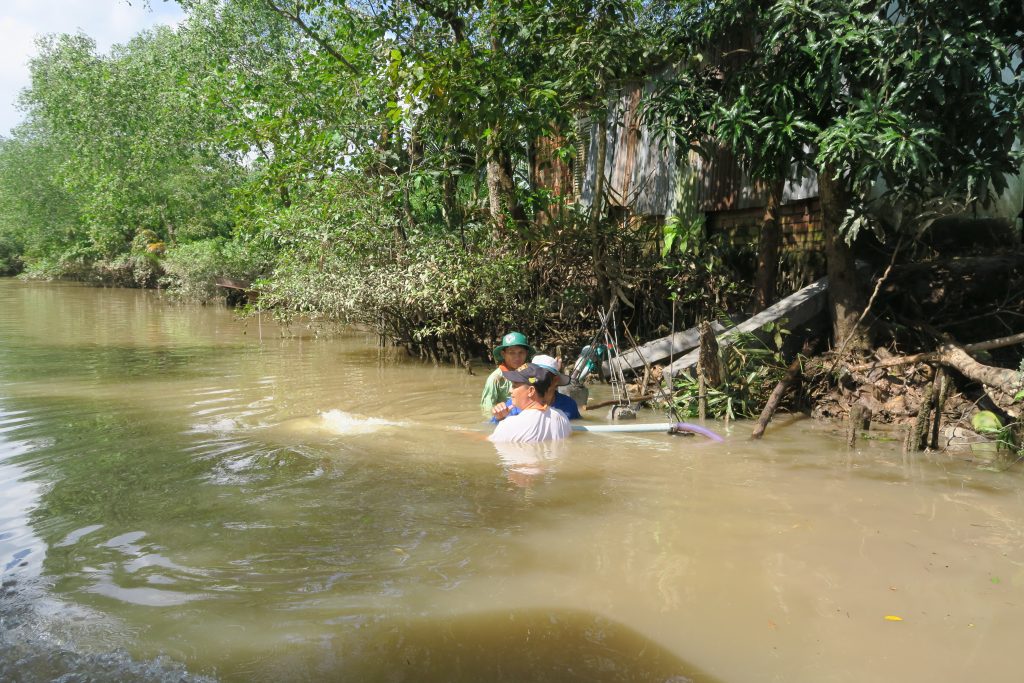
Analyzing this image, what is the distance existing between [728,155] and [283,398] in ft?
23.2

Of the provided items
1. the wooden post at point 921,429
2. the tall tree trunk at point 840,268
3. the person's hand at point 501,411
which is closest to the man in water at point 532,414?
the person's hand at point 501,411

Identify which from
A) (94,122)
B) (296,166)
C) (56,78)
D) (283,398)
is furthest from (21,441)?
(56,78)

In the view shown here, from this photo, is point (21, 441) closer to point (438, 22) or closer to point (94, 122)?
point (438, 22)

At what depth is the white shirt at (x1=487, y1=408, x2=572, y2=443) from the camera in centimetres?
727

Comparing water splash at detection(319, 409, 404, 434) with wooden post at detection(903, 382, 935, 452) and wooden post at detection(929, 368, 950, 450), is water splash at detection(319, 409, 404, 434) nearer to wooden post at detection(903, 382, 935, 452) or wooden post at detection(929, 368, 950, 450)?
wooden post at detection(903, 382, 935, 452)

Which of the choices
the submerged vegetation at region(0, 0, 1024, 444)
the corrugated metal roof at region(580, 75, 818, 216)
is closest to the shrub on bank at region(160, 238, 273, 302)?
the submerged vegetation at region(0, 0, 1024, 444)

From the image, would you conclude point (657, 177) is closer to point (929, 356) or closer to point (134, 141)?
point (929, 356)

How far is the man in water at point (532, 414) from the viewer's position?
7273mm

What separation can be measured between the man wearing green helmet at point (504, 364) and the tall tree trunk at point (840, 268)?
364cm

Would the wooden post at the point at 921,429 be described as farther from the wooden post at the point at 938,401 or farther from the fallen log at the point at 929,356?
the fallen log at the point at 929,356

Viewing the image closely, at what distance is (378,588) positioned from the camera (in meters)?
4.04

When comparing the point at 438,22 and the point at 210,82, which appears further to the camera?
the point at 210,82

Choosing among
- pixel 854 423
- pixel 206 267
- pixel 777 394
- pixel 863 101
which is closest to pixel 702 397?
pixel 777 394

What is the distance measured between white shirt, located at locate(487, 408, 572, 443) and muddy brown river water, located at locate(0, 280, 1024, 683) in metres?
0.26
